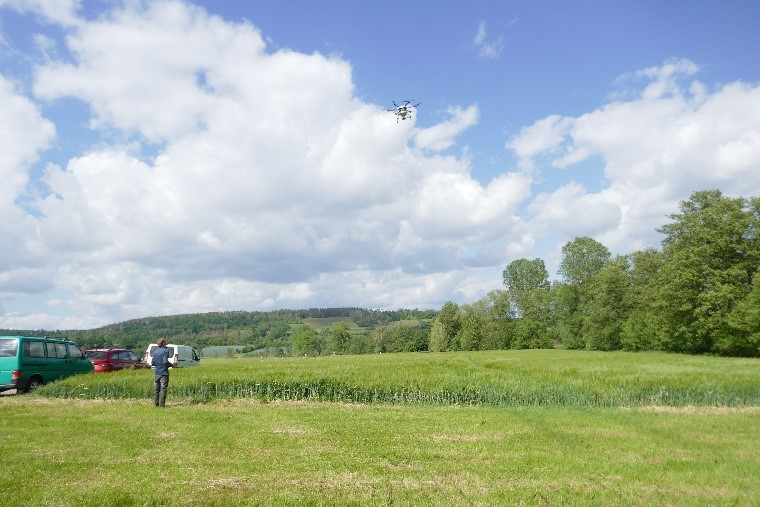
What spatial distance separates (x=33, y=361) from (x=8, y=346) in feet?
4.08

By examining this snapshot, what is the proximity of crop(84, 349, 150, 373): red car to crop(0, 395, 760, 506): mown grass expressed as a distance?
12.6 metres

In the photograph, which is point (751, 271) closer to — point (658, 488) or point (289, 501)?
point (658, 488)

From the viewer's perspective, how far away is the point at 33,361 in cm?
2091

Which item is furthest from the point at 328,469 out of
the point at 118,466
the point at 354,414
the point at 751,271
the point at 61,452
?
the point at 751,271

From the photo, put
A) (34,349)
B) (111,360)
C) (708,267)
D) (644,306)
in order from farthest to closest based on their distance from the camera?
(644,306) → (708,267) → (111,360) → (34,349)

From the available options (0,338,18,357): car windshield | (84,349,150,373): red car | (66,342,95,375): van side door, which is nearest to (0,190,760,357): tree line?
(84,349,150,373): red car

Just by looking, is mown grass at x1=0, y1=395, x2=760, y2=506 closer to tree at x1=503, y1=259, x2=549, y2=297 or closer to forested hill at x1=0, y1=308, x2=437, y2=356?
tree at x1=503, y1=259, x2=549, y2=297

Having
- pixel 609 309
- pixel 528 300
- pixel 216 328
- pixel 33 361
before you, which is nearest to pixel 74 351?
pixel 33 361

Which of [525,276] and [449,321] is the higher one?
[525,276]

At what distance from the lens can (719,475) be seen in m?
9.36

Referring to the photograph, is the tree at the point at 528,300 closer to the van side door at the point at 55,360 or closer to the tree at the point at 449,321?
the tree at the point at 449,321

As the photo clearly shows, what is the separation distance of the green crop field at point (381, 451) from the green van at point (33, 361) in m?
0.89

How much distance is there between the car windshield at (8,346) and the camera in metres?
20.0

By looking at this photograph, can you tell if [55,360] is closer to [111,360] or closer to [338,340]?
[111,360]
